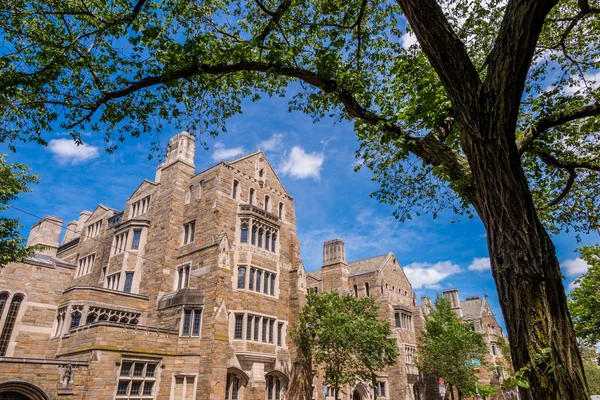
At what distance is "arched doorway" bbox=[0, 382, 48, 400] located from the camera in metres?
14.5

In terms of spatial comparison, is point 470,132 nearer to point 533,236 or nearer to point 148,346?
point 533,236

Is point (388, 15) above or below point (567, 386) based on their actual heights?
above

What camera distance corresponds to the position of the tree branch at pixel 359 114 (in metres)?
5.54

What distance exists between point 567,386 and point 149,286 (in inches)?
983

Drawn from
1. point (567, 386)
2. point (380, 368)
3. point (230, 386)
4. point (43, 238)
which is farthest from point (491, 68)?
point (43, 238)

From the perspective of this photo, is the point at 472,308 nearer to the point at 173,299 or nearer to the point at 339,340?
the point at 339,340

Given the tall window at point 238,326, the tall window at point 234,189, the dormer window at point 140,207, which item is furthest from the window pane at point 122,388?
the dormer window at point 140,207

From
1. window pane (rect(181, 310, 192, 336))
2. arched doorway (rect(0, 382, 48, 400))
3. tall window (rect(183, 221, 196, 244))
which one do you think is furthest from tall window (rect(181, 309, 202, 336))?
arched doorway (rect(0, 382, 48, 400))

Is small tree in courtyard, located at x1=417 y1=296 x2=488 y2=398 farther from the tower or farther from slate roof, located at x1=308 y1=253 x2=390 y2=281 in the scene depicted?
the tower

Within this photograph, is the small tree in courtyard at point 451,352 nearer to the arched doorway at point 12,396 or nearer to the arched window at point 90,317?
the arched window at point 90,317

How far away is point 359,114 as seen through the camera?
6.51 metres

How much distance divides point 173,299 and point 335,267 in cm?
1941

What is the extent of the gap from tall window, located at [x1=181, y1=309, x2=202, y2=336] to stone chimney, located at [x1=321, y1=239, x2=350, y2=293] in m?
17.7

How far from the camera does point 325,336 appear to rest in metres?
24.6
